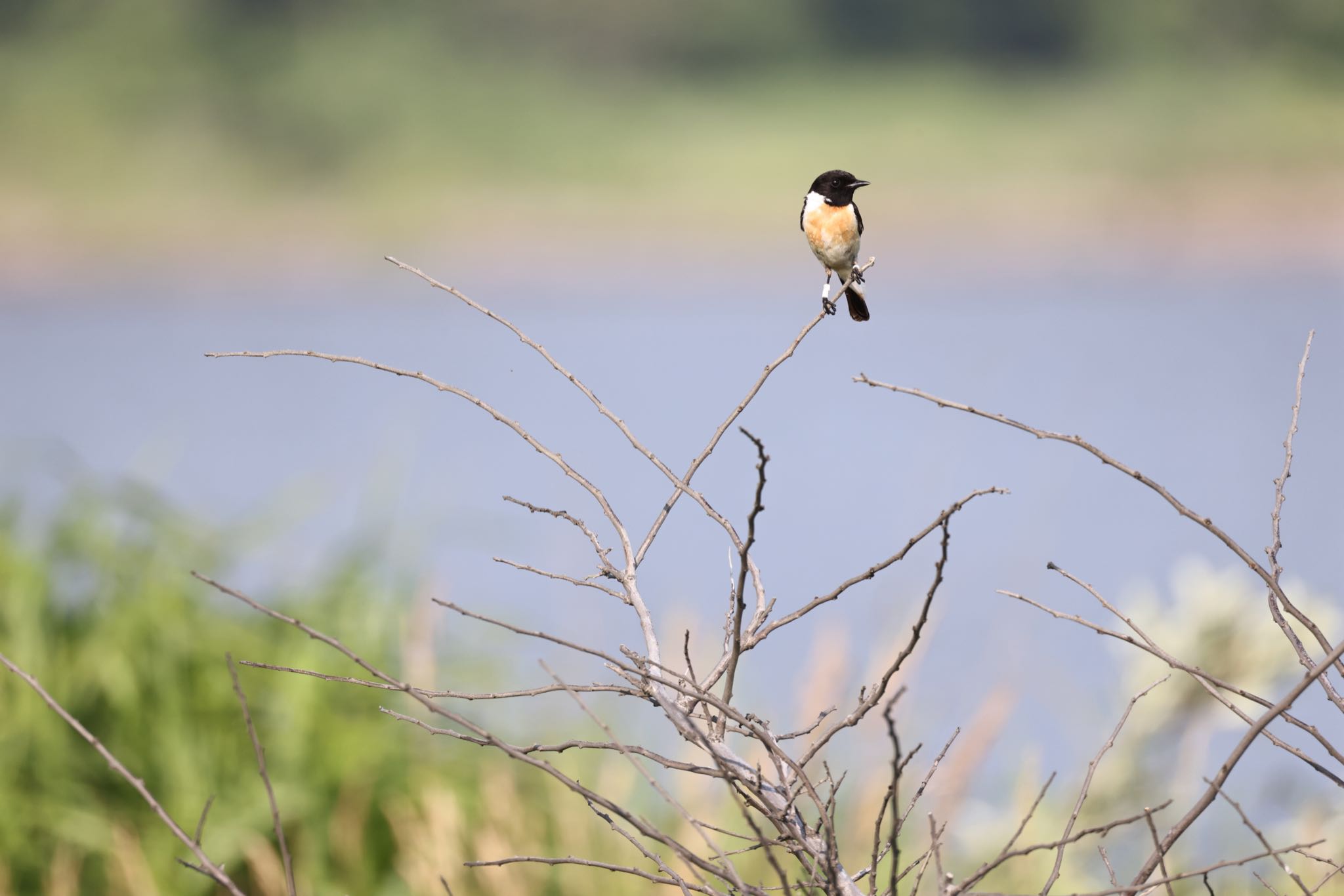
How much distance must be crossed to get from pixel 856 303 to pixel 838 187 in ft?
0.71

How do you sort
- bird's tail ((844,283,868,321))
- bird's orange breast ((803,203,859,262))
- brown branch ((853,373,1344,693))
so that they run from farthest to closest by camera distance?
bird's tail ((844,283,868,321)) → bird's orange breast ((803,203,859,262)) → brown branch ((853,373,1344,693))

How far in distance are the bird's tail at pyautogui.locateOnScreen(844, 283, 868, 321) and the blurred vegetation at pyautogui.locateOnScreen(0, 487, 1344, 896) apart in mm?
991

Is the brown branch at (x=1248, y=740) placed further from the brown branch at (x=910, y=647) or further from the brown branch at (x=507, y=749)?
the brown branch at (x=507, y=749)

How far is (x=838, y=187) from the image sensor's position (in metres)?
→ 1.41

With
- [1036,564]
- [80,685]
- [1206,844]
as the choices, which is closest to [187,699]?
[80,685]

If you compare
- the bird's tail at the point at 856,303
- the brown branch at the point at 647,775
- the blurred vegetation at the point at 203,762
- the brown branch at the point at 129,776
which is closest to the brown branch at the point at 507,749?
the brown branch at the point at 647,775

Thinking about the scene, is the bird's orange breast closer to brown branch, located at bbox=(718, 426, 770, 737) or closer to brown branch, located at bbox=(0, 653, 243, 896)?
brown branch, located at bbox=(718, 426, 770, 737)

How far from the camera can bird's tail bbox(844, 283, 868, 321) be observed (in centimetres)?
153

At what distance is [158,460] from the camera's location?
10.6ft

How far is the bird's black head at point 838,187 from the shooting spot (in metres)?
1.40

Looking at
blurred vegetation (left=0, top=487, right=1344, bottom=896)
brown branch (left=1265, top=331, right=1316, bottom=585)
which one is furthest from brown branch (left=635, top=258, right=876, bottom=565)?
blurred vegetation (left=0, top=487, right=1344, bottom=896)

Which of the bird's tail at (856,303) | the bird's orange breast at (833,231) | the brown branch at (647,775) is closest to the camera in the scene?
the brown branch at (647,775)

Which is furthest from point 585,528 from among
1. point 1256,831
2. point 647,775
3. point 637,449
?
point 1256,831

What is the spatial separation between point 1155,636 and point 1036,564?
1.52 ft
